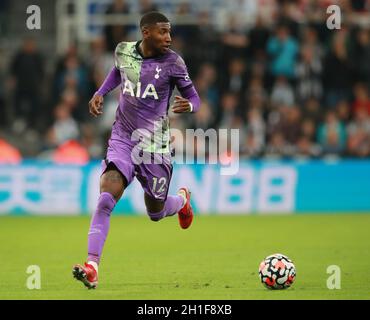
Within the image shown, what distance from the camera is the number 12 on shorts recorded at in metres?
10.4

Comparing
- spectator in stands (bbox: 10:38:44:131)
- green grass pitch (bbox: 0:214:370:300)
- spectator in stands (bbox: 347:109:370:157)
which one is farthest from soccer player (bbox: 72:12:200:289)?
spectator in stands (bbox: 10:38:44:131)

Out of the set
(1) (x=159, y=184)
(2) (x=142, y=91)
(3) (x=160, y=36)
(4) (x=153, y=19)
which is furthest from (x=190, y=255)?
(4) (x=153, y=19)

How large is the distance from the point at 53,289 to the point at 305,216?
30.8ft

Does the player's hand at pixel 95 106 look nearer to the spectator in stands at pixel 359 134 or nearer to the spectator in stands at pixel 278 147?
the spectator in stands at pixel 278 147

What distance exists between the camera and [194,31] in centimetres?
2103

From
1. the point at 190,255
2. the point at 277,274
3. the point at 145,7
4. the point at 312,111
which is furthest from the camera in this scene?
the point at 312,111

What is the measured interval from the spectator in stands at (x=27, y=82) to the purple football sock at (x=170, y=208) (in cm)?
936

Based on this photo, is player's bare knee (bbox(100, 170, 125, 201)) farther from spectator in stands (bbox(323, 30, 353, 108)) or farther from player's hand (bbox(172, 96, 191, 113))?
spectator in stands (bbox(323, 30, 353, 108))

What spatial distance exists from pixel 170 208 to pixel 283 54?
10.3 m

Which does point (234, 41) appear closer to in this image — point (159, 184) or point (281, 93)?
point (281, 93)

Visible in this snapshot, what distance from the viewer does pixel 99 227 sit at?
9539 mm

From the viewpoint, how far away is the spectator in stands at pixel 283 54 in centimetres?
2081
